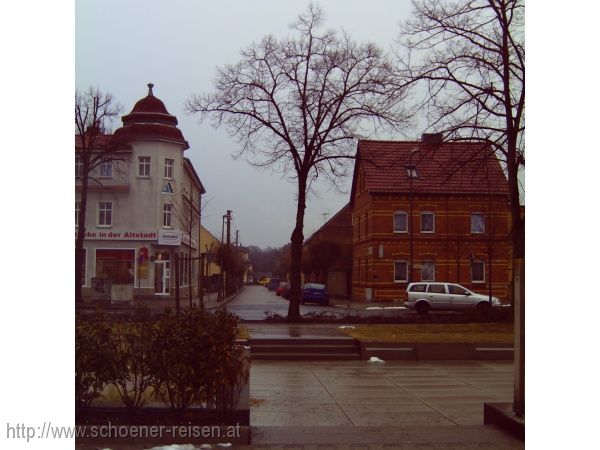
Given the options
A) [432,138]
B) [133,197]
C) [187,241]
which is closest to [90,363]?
[133,197]

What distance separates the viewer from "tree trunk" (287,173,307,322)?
2320cm

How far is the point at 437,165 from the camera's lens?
70.9 ft

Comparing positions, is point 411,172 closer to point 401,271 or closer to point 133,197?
point 401,271

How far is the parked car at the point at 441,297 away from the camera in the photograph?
2895 cm

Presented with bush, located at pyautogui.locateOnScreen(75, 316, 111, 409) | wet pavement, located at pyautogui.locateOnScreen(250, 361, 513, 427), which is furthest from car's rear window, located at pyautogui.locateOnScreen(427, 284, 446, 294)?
bush, located at pyautogui.locateOnScreen(75, 316, 111, 409)

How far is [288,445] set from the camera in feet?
21.5

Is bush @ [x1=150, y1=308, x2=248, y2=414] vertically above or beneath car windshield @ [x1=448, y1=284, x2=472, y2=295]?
above

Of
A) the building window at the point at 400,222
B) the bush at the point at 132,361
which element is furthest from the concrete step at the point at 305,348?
the building window at the point at 400,222

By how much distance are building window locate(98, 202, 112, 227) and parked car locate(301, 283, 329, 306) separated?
29.4m

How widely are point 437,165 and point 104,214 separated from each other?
14.4 metres

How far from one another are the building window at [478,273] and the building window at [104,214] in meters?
23.7

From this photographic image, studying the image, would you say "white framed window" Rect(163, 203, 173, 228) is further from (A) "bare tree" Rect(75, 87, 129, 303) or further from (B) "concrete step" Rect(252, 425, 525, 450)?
(B) "concrete step" Rect(252, 425, 525, 450)

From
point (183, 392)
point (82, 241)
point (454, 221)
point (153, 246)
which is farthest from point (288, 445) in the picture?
point (454, 221)

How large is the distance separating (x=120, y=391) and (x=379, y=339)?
362 inches
